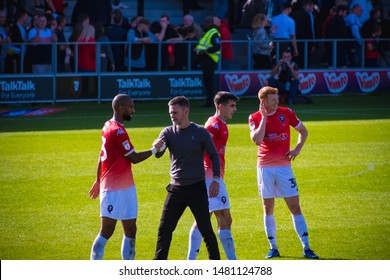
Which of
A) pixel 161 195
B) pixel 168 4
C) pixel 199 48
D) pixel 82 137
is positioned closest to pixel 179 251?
pixel 161 195

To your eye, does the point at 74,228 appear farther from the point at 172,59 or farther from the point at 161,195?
the point at 172,59

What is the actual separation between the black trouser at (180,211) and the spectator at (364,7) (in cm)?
2296

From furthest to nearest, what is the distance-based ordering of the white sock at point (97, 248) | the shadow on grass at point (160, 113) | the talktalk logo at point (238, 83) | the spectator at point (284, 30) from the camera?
the talktalk logo at point (238, 83) → the spectator at point (284, 30) → the shadow on grass at point (160, 113) → the white sock at point (97, 248)

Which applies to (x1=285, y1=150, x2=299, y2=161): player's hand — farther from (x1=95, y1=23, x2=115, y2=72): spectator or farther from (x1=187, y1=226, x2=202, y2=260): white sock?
(x1=95, y1=23, x2=115, y2=72): spectator

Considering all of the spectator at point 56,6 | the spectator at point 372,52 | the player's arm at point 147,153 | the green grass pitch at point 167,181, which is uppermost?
the spectator at point 56,6

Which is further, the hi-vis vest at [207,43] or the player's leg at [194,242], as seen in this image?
the hi-vis vest at [207,43]

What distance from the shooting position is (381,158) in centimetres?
1964

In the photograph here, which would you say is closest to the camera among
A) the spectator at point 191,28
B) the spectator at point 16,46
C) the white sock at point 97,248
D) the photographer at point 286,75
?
the white sock at point 97,248

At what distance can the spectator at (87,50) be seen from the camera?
27625 mm

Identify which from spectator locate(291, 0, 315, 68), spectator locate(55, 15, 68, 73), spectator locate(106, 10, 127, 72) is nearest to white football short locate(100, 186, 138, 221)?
spectator locate(55, 15, 68, 73)

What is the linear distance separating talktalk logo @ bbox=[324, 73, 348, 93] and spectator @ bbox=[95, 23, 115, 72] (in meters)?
7.25

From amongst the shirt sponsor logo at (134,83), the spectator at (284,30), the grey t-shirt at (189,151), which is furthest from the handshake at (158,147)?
the spectator at (284,30)

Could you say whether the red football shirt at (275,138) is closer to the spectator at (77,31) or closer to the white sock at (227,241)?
the white sock at (227,241)

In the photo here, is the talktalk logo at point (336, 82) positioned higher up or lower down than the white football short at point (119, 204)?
higher up
